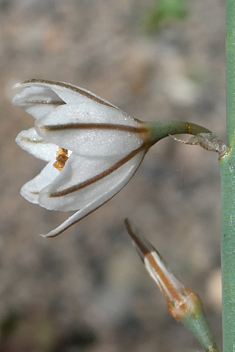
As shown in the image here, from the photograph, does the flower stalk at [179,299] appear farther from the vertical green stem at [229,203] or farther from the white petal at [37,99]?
the white petal at [37,99]

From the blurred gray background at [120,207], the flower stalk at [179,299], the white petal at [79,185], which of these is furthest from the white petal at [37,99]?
the blurred gray background at [120,207]

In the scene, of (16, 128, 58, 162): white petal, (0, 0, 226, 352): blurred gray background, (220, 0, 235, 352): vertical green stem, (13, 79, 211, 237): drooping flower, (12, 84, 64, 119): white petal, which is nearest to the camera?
(220, 0, 235, 352): vertical green stem

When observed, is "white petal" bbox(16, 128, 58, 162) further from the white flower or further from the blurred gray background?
the blurred gray background

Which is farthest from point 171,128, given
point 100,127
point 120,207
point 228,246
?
point 120,207

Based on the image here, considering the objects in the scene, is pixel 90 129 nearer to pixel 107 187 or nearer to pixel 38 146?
pixel 107 187

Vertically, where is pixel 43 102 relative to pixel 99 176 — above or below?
above

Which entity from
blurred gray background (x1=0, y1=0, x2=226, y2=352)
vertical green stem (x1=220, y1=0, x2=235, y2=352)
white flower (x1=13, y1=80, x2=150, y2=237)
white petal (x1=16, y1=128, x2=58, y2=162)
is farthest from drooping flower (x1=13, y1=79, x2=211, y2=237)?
blurred gray background (x1=0, y1=0, x2=226, y2=352)

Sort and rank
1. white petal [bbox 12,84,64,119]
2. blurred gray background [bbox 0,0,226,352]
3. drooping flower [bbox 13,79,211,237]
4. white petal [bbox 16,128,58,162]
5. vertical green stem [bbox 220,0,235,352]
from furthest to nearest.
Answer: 1. blurred gray background [bbox 0,0,226,352]
2. white petal [bbox 16,128,58,162]
3. white petal [bbox 12,84,64,119]
4. drooping flower [bbox 13,79,211,237]
5. vertical green stem [bbox 220,0,235,352]

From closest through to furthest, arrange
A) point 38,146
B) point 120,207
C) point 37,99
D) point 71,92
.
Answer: point 71,92 < point 37,99 < point 38,146 < point 120,207

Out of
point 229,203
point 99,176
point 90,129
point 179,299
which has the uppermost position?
point 90,129
